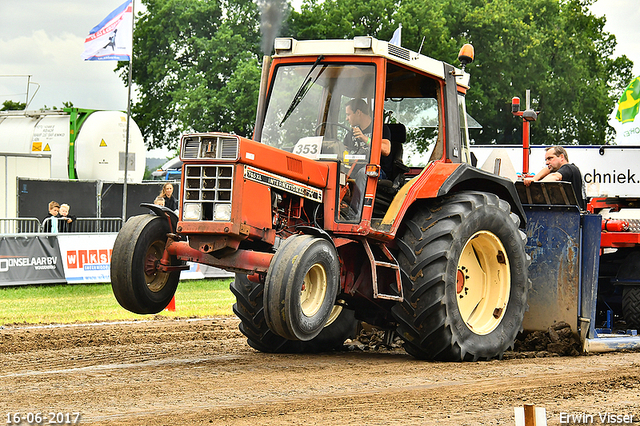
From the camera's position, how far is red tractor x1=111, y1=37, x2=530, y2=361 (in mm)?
6465

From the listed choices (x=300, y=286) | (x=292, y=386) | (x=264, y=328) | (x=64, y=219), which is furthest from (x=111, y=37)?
(x=292, y=386)

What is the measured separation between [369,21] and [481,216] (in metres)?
32.3

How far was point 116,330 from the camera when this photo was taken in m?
10.4

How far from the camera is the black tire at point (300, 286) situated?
20.0 feet

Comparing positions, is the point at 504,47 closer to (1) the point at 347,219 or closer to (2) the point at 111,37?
(2) the point at 111,37

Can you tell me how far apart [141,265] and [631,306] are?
17.8 ft

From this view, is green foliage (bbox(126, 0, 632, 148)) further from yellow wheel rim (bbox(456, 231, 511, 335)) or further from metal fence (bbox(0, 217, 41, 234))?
yellow wheel rim (bbox(456, 231, 511, 335))

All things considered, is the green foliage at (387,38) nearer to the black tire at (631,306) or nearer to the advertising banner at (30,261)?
the advertising banner at (30,261)

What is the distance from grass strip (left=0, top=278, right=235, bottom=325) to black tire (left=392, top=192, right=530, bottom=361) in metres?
5.80

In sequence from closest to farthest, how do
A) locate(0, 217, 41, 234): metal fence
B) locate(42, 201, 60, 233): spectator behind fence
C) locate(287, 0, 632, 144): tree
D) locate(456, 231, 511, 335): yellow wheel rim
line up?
locate(456, 231, 511, 335): yellow wheel rim → locate(42, 201, 60, 233): spectator behind fence → locate(0, 217, 41, 234): metal fence → locate(287, 0, 632, 144): tree

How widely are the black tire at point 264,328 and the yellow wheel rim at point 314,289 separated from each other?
4.30ft

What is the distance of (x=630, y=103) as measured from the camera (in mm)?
17953

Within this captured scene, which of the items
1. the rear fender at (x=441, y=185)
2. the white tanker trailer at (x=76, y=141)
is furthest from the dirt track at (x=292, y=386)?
the white tanker trailer at (x=76, y=141)

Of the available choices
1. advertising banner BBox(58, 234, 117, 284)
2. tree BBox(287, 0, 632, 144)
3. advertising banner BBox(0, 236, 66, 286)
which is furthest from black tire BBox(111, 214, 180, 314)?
tree BBox(287, 0, 632, 144)
